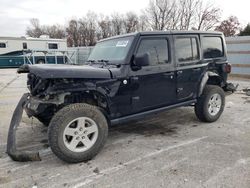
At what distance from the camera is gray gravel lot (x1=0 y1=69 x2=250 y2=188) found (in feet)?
10.3

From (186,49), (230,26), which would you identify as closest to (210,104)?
(186,49)

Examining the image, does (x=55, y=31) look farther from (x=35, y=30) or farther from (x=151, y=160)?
(x=151, y=160)

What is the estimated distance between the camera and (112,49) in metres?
4.66

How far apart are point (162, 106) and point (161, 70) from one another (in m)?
0.69

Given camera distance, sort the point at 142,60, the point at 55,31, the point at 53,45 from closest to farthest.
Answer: the point at 142,60, the point at 53,45, the point at 55,31

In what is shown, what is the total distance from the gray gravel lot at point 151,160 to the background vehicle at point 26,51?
20394 millimetres

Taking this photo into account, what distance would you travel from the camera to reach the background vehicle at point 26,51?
24.0 m

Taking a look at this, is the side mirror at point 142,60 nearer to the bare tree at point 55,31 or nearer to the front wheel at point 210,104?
the front wheel at point 210,104

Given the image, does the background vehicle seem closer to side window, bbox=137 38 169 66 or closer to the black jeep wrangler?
the black jeep wrangler

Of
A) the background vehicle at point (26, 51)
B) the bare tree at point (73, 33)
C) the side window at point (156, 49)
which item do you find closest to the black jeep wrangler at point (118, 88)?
the side window at point (156, 49)

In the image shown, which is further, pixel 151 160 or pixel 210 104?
pixel 210 104

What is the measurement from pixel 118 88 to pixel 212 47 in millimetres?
2766

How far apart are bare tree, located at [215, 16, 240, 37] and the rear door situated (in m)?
37.9

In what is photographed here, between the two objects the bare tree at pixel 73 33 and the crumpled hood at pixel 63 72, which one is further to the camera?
the bare tree at pixel 73 33
